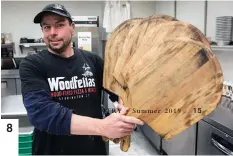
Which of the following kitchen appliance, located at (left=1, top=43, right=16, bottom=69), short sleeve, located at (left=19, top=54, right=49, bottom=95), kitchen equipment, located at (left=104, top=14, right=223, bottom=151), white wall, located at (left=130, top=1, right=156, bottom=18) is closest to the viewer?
kitchen equipment, located at (left=104, top=14, right=223, bottom=151)

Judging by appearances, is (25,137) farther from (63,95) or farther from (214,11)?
(214,11)

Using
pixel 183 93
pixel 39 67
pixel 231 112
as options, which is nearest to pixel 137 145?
pixel 231 112

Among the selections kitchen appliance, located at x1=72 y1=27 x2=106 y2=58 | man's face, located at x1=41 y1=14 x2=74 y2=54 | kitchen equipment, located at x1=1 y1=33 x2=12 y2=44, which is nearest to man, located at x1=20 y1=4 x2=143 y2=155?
man's face, located at x1=41 y1=14 x2=74 y2=54

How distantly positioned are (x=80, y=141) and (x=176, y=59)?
731 millimetres

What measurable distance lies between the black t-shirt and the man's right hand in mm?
374

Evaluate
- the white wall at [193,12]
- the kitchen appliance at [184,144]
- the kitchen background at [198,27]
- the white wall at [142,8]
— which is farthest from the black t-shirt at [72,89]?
the white wall at [142,8]

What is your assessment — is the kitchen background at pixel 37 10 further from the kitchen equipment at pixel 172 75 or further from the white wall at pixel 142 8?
the kitchen equipment at pixel 172 75

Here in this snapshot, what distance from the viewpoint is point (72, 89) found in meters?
1.11

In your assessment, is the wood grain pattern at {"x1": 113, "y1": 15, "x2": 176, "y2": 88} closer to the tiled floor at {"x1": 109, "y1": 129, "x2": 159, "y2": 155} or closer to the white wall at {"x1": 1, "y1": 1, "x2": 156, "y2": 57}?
the tiled floor at {"x1": 109, "y1": 129, "x2": 159, "y2": 155}

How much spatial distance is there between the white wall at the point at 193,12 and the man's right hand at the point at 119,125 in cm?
287

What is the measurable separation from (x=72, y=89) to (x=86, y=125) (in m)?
0.43

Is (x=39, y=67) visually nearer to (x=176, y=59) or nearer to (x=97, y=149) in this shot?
(x=97, y=149)

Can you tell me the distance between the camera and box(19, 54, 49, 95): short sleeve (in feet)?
2.86

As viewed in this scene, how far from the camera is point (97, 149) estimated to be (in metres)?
1.25
